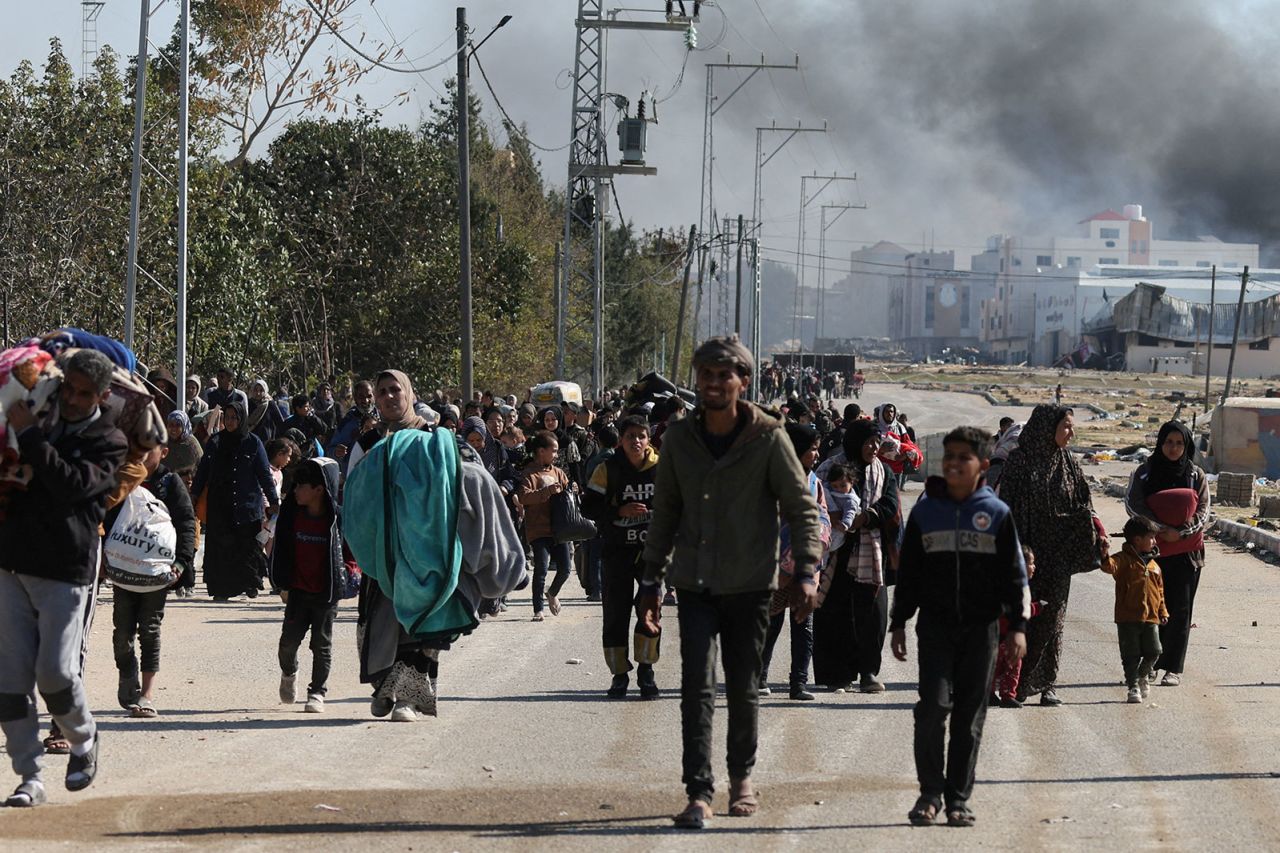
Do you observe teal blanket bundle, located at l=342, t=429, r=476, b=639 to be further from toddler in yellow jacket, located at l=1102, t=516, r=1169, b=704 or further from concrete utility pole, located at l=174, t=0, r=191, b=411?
concrete utility pole, located at l=174, t=0, r=191, b=411

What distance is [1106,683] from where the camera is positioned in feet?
36.0

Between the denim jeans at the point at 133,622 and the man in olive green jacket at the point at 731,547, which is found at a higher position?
the man in olive green jacket at the point at 731,547

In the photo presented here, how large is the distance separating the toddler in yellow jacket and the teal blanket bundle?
389 centimetres

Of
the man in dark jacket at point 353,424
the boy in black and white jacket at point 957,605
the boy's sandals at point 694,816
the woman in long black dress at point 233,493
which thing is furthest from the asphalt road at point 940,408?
the boy's sandals at point 694,816

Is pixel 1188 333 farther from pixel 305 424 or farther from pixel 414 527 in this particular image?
pixel 414 527

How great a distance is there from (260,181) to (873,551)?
111ft

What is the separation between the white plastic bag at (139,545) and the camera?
27.7 feet

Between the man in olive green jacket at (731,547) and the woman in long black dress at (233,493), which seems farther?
the woman in long black dress at (233,493)

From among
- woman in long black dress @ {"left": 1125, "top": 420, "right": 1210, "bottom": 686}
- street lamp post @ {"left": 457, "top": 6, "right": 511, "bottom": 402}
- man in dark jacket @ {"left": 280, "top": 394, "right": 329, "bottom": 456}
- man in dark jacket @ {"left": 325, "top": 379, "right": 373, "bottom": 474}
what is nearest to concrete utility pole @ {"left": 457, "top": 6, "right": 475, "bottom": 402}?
street lamp post @ {"left": 457, "top": 6, "right": 511, "bottom": 402}

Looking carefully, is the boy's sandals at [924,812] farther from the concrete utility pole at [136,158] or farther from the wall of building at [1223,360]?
the wall of building at [1223,360]

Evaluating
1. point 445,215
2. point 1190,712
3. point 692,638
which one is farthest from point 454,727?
point 445,215

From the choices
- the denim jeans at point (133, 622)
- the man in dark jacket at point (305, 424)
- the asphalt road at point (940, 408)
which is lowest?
the asphalt road at point (940, 408)

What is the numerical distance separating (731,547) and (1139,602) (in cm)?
464

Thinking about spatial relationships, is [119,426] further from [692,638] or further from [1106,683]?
[1106,683]
